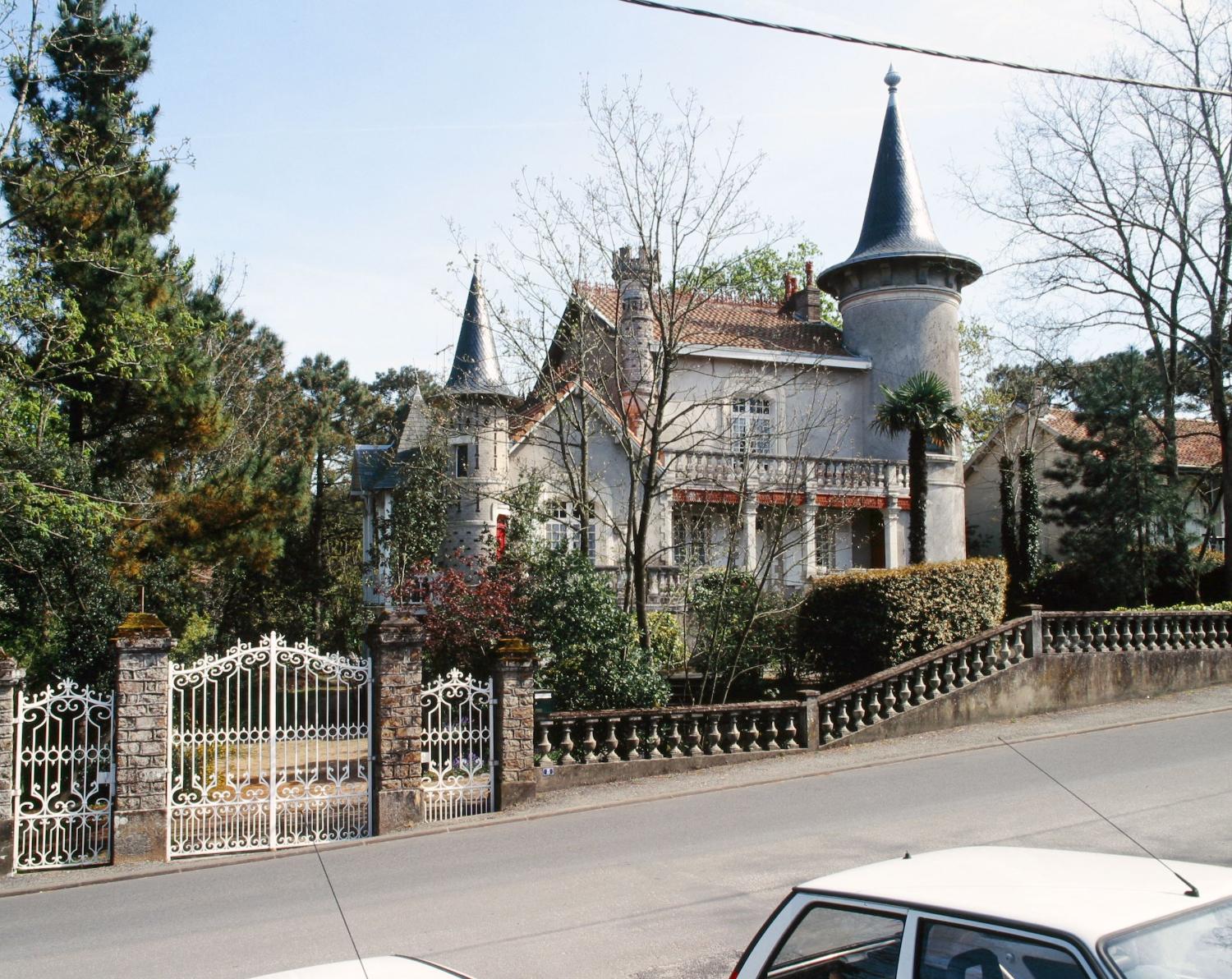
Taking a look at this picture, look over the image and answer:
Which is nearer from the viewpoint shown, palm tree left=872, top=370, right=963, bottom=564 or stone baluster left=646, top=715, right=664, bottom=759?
stone baluster left=646, top=715, right=664, bottom=759

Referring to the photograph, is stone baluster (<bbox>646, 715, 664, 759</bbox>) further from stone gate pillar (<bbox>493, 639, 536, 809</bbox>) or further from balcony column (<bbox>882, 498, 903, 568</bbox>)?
balcony column (<bbox>882, 498, 903, 568</bbox>)

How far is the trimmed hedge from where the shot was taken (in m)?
19.1

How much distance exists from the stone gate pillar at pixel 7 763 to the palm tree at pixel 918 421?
2046 centimetres

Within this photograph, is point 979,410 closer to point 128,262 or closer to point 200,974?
point 128,262

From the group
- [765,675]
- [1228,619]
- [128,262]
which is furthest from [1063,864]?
[1228,619]

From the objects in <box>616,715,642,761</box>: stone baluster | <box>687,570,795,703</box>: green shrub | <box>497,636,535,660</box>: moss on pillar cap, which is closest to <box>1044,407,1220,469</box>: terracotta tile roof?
<box>687,570,795,703</box>: green shrub

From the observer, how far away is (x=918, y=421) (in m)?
27.9

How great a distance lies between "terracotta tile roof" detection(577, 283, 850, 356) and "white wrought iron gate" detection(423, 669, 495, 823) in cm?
1763

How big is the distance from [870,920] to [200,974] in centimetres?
581

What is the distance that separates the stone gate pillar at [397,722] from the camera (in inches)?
511

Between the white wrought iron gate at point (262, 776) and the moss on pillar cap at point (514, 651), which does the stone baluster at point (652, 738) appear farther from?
the white wrought iron gate at point (262, 776)

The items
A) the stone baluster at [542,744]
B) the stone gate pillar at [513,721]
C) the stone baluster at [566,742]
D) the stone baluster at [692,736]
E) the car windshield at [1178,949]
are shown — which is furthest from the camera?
the stone baluster at [692,736]

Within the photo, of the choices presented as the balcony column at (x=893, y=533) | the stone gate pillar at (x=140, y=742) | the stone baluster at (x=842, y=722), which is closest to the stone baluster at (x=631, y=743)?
the stone baluster at (x=842, y=722)

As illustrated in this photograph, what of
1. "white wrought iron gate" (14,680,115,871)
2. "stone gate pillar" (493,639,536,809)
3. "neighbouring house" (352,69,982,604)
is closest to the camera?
"white wrought iron gate" (14,680,115,871)
